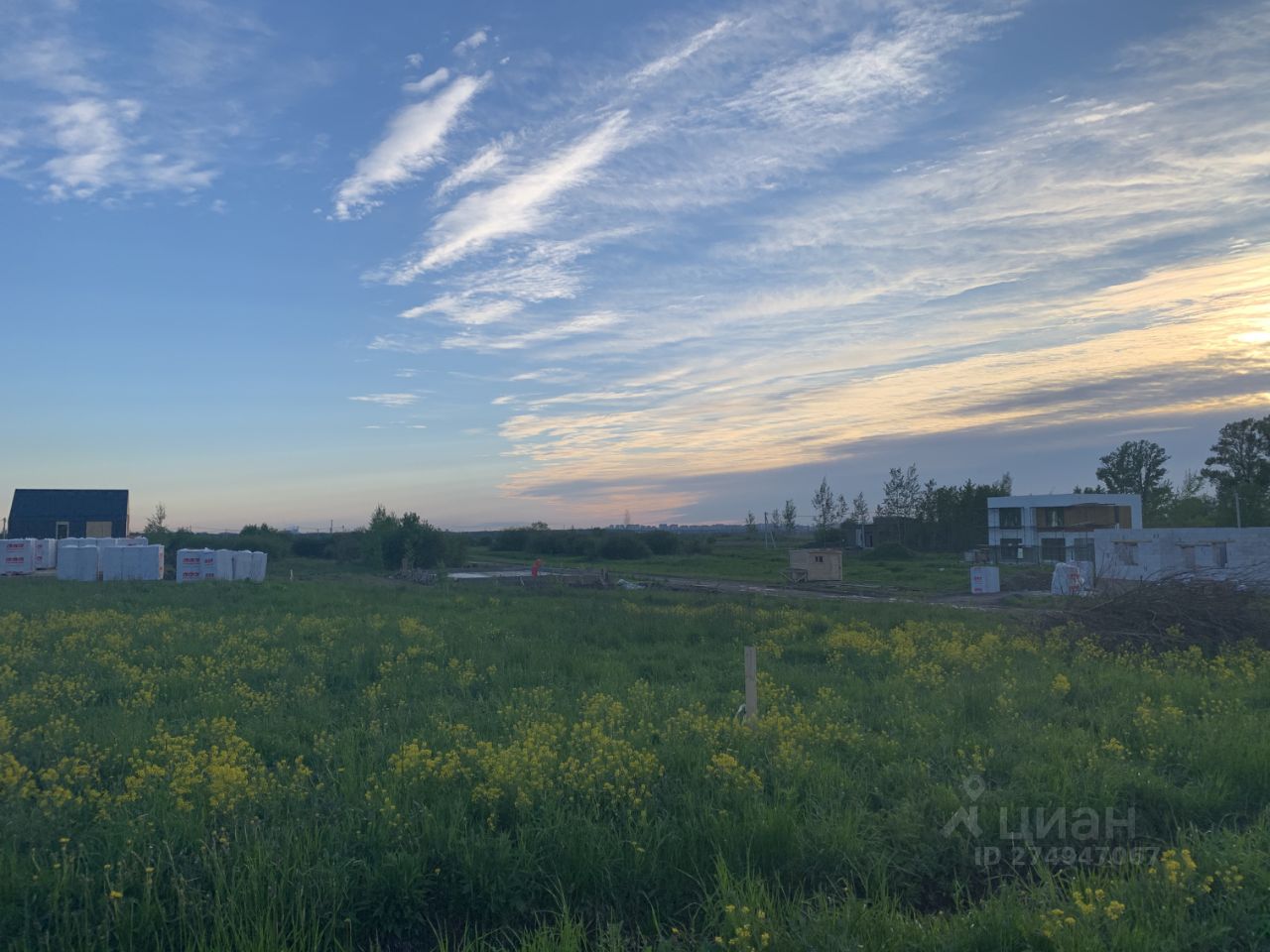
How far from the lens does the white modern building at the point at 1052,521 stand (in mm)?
54531

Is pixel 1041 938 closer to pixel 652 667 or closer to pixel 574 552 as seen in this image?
pixel 652 667

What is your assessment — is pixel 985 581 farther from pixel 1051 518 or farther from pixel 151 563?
pixel 151 563

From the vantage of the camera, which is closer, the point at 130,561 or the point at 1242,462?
the point at 130,561

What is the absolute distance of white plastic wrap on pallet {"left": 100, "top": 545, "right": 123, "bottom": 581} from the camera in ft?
111

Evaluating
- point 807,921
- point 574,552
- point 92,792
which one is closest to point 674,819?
point 807,921

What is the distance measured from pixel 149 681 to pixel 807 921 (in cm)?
898

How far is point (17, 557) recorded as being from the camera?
37.8 metres

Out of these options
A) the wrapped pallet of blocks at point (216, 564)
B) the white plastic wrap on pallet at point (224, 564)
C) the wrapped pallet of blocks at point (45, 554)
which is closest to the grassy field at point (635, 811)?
the wrapped pallet of blocks at point (216, 564)

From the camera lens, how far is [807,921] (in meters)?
4.13

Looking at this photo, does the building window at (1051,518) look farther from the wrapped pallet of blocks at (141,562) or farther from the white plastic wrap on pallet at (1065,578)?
the wrapped pallet of blocks at (141,562)

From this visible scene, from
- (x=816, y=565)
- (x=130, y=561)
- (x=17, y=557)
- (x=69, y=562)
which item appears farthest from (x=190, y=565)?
(x=816, y=565)

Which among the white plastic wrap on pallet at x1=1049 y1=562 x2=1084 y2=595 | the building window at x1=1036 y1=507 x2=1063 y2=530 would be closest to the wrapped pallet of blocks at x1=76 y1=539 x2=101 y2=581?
the white plastic wrap on pallet at x1=1049 y1=562 x2=1084 y2=595

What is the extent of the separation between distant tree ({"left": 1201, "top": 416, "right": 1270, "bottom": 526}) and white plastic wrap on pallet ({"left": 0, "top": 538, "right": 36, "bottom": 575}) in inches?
2529

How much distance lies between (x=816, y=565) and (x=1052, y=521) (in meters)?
24.6
